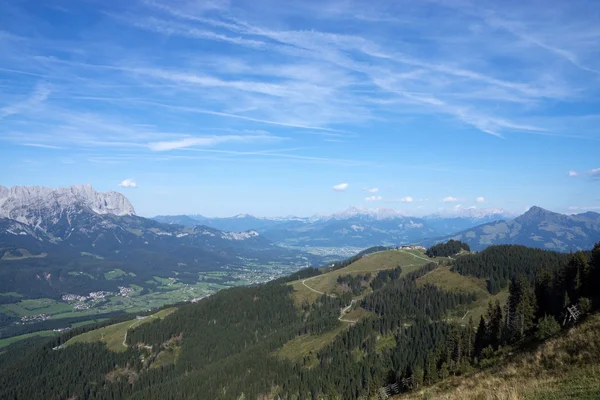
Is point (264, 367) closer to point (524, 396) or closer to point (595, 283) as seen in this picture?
point (595, 283)

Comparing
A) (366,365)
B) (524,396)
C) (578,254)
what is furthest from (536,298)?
(524,396)

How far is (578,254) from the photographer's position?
101m

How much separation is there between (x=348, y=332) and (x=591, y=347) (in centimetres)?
17212

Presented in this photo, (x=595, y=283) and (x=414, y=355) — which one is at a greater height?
(x=595, y=283)

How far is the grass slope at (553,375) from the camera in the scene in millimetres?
24156

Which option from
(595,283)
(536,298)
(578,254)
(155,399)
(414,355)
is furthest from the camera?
(155,399)

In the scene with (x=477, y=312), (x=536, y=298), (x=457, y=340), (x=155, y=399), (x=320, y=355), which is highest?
(x=536, y=298)

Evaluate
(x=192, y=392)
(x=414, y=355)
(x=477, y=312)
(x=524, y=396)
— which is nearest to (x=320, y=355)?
(x=414, y=355)

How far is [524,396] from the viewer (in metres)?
24.0

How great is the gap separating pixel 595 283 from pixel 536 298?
826 inches

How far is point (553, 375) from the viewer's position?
30.9 m

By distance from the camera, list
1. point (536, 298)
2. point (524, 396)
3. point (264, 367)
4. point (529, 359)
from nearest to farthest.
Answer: point (524, 396)
point (529, 359)
point (536, 298)
point (264, 367)

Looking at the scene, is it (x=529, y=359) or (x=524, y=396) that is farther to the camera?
(x=529, y=359)

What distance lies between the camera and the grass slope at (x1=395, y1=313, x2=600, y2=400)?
2416 centimetres
